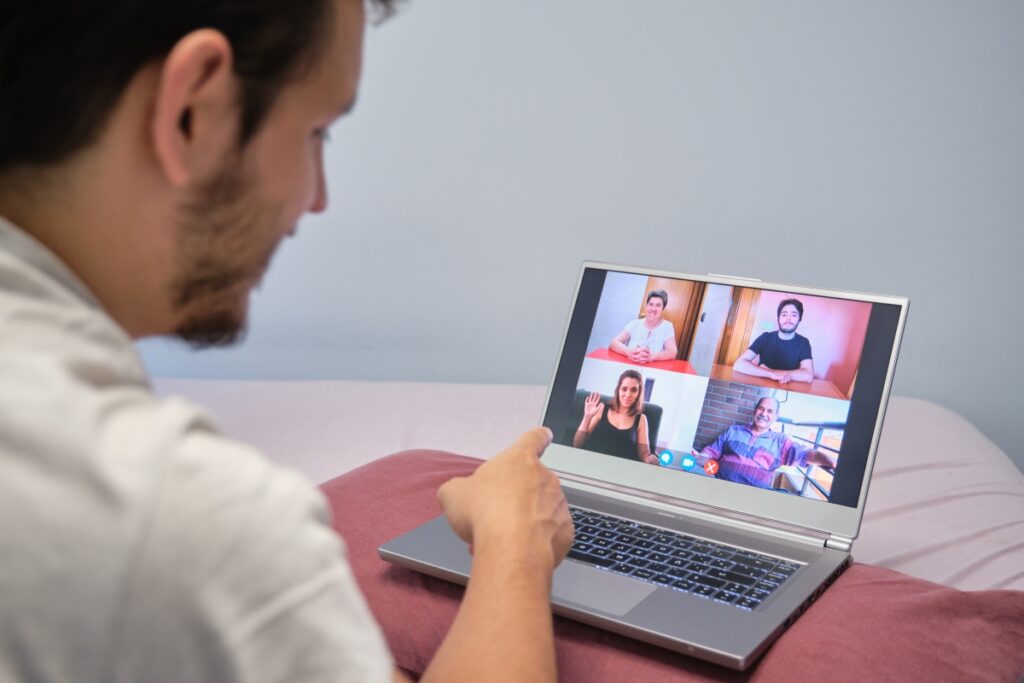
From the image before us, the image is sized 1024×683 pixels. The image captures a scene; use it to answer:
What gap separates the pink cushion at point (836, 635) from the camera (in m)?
0.79

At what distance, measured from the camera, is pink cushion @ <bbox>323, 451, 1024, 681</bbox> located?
789 millimetres

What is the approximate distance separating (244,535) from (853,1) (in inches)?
69.6

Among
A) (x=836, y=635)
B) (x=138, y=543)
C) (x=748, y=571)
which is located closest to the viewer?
(x=138, y=543)

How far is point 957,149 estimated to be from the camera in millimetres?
1829

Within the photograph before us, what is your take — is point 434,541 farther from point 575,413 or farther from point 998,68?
point 998,68

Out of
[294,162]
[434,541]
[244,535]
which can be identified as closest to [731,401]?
[434,541]

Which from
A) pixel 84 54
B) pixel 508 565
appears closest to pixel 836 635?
pixel 508 565

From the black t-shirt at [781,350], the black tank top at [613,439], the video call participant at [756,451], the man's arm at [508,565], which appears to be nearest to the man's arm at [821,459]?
the video call participant at [756,451]

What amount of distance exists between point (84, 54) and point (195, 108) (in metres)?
0.06

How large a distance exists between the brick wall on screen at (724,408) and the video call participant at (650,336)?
74 mm

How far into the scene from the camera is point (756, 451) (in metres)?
1.10

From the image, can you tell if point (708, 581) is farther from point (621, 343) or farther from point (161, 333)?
point (161, 333)

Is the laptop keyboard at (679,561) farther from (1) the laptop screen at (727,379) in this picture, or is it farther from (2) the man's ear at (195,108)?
(2) the man's ear at (195,108)

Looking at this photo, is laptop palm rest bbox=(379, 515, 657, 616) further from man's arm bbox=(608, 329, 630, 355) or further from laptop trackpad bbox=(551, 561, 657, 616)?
man's arm bbox=(608, 329, 630, 355)
